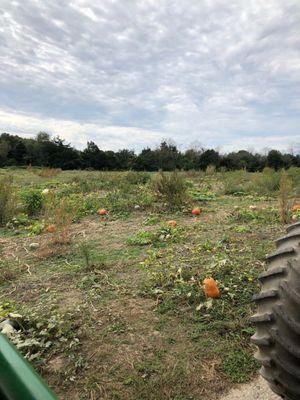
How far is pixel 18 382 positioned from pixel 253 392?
7.25 ft

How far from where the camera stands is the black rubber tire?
5.27ft

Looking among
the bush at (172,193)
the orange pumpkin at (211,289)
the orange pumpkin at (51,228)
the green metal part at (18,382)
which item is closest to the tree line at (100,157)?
the bush at (172,193)

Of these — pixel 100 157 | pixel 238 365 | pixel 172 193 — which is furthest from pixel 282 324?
pixel 100 157

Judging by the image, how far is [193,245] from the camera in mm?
5168

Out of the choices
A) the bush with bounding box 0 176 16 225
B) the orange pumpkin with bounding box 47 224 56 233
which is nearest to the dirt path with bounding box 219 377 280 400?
the orange pumpkin with bounding box 47 224 56 233

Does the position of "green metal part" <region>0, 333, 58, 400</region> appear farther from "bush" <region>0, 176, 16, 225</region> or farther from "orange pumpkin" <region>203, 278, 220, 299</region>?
"bush" <region>0, 176, 16, 225</region>

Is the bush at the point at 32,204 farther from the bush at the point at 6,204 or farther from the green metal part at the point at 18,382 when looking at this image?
the green metal part at the point at 18,382

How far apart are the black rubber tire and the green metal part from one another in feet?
4.06

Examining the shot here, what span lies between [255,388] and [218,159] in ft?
108

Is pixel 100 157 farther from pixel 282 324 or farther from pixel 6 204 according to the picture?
pixel 282 324

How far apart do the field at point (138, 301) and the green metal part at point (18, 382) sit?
77.8 inches

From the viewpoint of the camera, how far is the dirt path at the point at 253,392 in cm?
240

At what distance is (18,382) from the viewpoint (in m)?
0.63

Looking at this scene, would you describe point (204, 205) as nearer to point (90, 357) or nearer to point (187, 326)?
point (187, 326)
